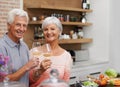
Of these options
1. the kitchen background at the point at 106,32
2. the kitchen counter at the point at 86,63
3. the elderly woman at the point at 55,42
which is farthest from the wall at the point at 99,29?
the elderly woman at the point at 55,42

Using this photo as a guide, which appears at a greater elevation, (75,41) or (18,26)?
(18,26)

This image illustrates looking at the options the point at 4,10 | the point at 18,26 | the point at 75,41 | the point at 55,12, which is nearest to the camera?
the point at 18,26

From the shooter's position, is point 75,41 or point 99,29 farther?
point 99,29

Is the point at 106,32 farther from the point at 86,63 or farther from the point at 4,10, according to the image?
the point at 4,10

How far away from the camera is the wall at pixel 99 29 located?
17.1 ft

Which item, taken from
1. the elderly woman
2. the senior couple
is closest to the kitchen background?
the elderly woman

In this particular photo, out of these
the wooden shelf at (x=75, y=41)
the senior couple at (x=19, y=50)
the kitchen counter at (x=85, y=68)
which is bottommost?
the kitchen counter at (x=85, y=68)

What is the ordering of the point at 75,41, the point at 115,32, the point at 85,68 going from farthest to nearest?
the point at 115,32
the point at 75,41
the point at 85,68

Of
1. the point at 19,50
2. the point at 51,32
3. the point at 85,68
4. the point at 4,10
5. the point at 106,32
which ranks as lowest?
the point at 85,68

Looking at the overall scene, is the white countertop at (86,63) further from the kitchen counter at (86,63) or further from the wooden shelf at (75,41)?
the wooden shelf at (75,41)

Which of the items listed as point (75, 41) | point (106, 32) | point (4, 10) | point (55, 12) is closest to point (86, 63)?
point (75, 41)

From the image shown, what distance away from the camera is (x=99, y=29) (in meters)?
5.28

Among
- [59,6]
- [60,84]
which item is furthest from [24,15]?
[59,6]

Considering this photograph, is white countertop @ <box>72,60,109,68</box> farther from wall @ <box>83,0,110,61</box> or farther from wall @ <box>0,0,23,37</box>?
wall @ <box>0,0,23,37</box>
